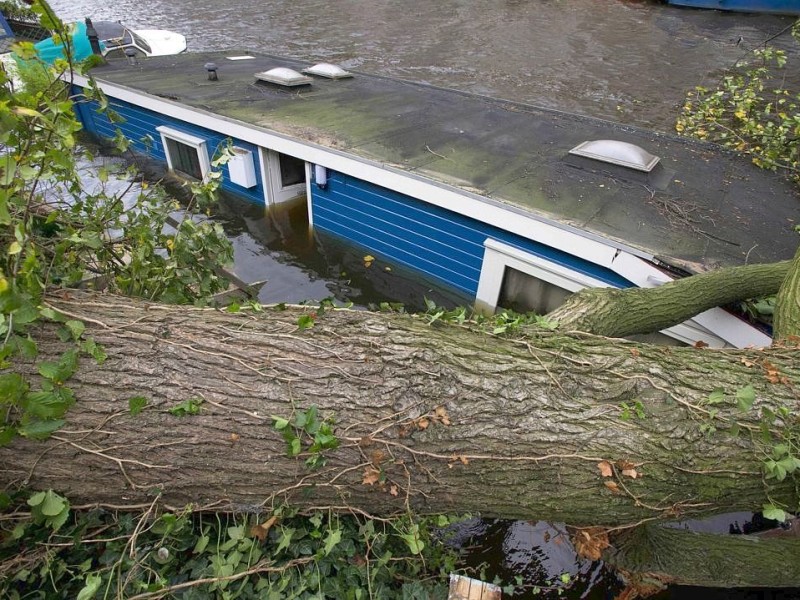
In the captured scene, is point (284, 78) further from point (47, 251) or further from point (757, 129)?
point (757, 129)

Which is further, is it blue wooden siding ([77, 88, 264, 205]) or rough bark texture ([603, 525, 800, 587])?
blue wooden siding ([77, 88, 264, 205])

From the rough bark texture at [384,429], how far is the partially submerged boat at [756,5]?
1070 inches

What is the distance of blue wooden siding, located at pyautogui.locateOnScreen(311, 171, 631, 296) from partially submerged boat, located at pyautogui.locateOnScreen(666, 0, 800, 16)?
80.8 ft

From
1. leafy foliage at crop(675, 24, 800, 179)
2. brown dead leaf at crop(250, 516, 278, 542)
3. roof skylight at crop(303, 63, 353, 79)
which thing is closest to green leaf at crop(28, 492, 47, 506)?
brown dead leaf at crop(250, 516, 278, 542)

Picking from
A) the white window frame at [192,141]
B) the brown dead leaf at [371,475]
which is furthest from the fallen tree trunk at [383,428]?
the white window frame at [192,141]

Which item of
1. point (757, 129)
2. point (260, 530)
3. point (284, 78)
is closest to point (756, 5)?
point (757, 129)

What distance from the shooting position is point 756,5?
68.6 feet

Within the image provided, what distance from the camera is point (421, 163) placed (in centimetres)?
567

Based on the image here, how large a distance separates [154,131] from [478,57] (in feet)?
36.0

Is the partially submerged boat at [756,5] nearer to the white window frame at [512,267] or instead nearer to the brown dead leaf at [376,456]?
the white window frame at [512,267]

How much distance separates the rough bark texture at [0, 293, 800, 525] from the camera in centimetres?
183

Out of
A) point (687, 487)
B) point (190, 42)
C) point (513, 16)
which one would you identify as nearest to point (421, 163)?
point (687, 487)

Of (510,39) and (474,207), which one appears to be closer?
(474,207)

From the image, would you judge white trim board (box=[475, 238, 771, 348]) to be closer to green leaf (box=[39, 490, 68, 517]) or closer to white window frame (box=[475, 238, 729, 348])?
white window frame (box=[475, 238, 729, 348])
